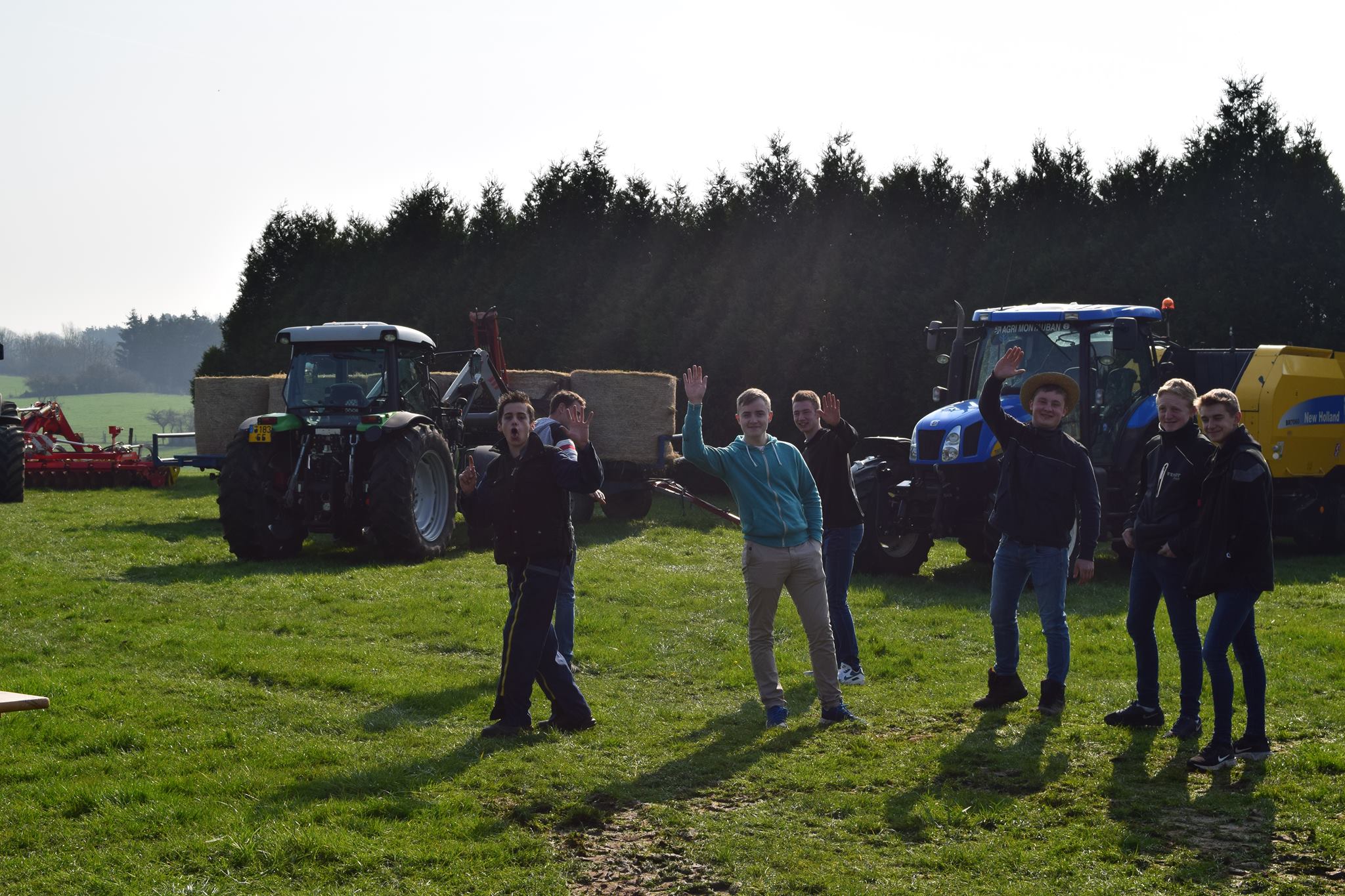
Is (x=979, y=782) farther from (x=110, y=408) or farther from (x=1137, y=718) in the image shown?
(x=110, y=408)

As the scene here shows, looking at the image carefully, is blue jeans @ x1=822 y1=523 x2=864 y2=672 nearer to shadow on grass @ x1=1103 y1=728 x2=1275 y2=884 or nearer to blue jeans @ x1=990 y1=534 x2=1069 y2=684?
blue jeans @ x1=990 y1=534 x2=1069 y2=684

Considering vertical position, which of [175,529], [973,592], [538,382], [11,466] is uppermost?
[538,382]

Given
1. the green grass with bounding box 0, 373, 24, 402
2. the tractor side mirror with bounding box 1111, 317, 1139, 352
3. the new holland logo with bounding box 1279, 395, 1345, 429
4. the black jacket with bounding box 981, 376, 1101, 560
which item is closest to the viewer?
the black jacket with bounding box 981, 376, 1101, 560

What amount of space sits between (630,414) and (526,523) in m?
10.9

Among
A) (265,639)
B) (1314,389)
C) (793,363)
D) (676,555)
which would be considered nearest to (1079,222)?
(793,363)

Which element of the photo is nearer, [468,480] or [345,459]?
[468,480]

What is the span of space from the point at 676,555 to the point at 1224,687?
8.63m

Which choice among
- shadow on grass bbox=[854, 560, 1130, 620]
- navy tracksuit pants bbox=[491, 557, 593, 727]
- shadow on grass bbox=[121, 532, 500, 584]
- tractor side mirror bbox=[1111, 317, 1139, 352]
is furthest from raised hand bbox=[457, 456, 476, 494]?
tractor side mirror bbox=[1111, 317, 1139, 352]

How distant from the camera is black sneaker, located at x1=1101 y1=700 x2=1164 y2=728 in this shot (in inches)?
263

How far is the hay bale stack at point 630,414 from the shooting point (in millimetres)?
17312

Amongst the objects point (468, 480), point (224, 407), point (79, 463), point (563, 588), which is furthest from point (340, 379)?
point (79, 463)

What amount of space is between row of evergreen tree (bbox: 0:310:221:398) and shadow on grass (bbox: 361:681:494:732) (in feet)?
317

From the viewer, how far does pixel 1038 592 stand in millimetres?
6988

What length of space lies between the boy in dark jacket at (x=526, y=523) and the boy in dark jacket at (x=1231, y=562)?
2.82 meters
